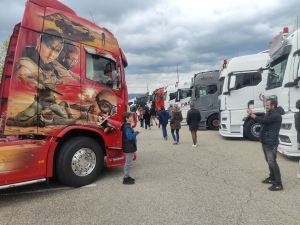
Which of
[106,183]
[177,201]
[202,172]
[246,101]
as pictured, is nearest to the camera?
[177,201]

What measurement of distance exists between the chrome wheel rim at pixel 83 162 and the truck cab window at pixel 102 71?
147 cm

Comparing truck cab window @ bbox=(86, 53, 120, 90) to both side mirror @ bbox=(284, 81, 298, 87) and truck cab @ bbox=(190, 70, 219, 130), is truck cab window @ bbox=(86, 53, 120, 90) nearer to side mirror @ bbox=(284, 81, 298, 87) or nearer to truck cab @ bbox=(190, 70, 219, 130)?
side mirror @ bbox=(284, 81, 298, 87)

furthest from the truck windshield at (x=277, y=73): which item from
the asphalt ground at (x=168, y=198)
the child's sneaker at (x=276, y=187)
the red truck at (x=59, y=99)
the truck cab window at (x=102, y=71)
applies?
the truck cab window at (x=102, y=71)

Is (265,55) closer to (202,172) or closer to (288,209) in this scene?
(202,172)

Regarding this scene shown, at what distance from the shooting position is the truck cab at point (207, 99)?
14.1m

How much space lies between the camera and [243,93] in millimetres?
9688

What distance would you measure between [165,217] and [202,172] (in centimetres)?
243

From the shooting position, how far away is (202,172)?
5.68m

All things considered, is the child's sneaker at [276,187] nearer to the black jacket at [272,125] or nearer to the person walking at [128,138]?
the black jacket at [272,125]

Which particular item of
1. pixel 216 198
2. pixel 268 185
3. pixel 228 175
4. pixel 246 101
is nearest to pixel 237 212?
pixel 216 198

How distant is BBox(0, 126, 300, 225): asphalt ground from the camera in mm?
3473

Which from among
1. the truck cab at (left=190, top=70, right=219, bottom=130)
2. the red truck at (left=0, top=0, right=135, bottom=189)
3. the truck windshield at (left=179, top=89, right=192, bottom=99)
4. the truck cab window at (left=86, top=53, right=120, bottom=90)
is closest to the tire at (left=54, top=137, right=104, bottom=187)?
the red truck at (left=0, top=0, right=135, bottom=189)

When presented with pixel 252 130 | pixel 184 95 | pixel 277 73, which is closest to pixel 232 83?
pixel 252 130

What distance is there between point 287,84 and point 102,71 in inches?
184
